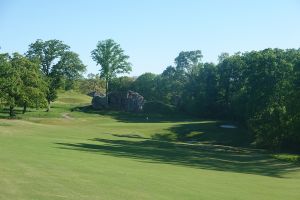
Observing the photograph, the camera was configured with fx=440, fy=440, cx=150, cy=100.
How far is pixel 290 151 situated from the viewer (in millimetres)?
55875

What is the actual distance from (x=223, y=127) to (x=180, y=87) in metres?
51.5

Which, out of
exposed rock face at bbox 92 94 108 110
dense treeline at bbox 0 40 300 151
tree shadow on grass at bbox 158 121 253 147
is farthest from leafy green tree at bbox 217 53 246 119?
exposed rock face at bbox 92 94 108 110

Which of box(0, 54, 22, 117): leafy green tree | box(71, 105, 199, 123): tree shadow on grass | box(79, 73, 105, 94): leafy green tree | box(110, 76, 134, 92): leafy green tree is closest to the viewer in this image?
box(0, 54, 22, 117): leafy green tree

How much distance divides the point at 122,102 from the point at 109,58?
1318 cm

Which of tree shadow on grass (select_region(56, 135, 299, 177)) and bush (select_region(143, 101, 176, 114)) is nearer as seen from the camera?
tree shadow on grass (select_region(56, 135, 299, 177))

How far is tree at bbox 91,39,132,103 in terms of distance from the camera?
10194cm

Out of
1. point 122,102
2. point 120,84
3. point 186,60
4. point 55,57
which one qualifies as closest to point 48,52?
point 55,57

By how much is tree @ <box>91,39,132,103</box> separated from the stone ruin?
25.6 feet

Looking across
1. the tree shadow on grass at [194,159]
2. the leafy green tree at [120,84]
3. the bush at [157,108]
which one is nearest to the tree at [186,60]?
the leafy green tree at [120,84]

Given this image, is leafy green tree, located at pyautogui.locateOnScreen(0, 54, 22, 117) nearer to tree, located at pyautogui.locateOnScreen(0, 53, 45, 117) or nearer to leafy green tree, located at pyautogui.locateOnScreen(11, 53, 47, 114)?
tree, located at pyautogui.locateOnScreen(0, 53, 45, 117)

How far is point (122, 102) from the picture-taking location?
9438 cm

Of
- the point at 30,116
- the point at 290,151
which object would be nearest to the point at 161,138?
the point at 290,151

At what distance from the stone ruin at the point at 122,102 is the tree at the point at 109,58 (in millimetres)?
7793

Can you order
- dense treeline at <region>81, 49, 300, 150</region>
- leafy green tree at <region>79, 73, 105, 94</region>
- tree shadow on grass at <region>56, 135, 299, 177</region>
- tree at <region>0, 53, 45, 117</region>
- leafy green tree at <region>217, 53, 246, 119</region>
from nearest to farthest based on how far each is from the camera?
tree shadow on grass at <region>56, 135, 299, 177</region> < dense treeline at <region>81, 49, 300, 150</region> < tree at <region>0, 53, 45, 117</region> < leafy green tree at <region>217, 53, 246, 119</region> < leafy green tree at <region>79, 73, 105, 94</region>
